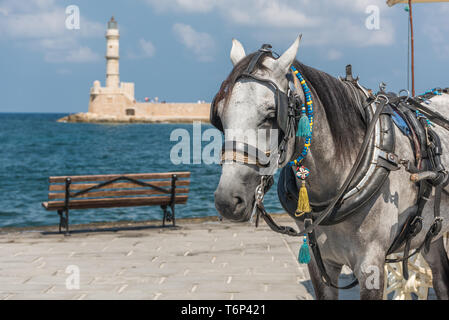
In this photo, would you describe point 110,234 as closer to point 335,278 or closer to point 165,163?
point 335,278

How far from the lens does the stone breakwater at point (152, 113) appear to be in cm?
11844

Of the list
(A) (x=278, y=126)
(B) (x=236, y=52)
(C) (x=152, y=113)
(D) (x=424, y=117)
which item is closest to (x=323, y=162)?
(A) (x=278, y=126)

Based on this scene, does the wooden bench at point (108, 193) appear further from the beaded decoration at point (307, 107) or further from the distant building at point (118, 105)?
the distant building at point (118, 105)

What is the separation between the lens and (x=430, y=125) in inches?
162

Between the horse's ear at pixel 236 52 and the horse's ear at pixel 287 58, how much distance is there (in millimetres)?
270

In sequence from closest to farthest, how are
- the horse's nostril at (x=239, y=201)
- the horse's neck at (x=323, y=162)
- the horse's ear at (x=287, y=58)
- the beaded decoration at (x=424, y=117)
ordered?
the horse's nostril at (x=239, y=201), the horse's ear at (x=287, y=58), the horse's neck at (x=323, y=162), the beaded decoration at (x=424, y=117)

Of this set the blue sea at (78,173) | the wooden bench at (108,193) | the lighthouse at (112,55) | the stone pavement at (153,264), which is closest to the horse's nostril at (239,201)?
the stone pavement at (153,264)

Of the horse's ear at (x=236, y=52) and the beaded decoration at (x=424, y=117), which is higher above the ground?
the horse's ear at (x=236, y=52)

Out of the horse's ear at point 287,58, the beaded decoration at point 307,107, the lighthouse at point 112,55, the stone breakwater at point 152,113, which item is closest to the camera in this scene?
the horse's ear at point 287,58

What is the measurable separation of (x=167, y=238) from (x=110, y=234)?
3.82 ft

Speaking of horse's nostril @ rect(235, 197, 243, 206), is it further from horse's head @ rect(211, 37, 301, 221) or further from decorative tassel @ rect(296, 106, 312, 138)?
decorative tassel @ rect(296, 106, 312, 138)

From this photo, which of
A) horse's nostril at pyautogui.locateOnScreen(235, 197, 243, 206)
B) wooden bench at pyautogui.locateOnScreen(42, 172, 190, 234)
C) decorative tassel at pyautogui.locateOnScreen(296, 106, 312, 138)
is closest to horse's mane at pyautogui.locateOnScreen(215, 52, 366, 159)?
decorative tassel at pyautogui.locateOnScreen(296, 106, 312, 138)

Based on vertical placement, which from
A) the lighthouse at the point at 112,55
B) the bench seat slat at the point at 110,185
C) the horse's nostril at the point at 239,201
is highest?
the lighthouse at the point at 112,55

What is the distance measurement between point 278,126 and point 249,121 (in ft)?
0.56
